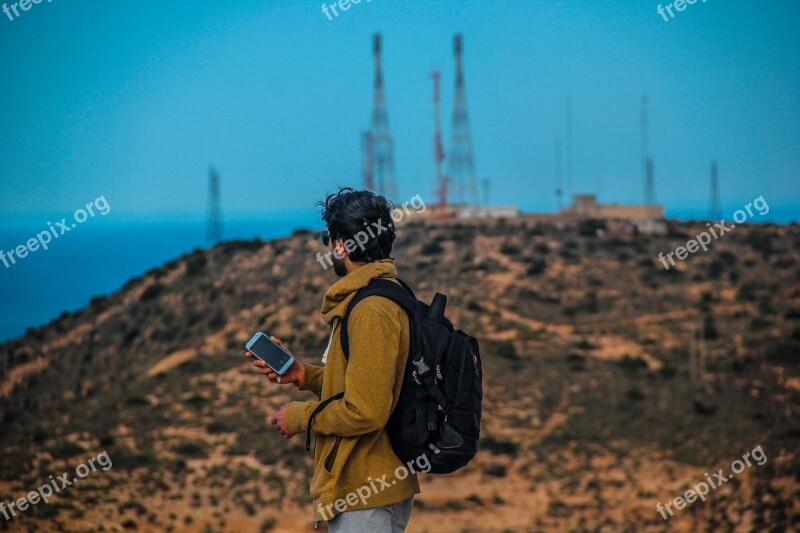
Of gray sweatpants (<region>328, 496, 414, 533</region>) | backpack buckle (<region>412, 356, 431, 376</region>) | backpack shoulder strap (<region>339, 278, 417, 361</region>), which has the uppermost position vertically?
backpack shoulder strap (<region>339, 278, 417, 361</region>)

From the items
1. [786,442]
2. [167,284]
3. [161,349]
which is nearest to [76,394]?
[161,349]

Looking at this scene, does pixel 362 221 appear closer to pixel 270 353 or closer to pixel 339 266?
pixel 339 266

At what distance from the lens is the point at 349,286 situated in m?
3.22

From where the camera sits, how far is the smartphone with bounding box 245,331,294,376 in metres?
3.46

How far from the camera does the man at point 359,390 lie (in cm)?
308

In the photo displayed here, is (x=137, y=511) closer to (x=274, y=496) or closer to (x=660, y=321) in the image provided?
(x=274, y=496)

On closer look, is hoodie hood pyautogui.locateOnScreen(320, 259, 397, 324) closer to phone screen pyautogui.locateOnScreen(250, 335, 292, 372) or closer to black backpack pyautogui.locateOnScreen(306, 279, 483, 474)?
black backpack pyautogui.locateOnScreen(306, 279, 483, 474)

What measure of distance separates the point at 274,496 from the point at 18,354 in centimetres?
2550

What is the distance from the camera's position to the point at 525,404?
24.4 meters

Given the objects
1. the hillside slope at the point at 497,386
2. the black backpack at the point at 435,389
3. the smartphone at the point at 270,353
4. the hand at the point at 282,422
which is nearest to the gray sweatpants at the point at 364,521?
the black backpack at the point at 435,389

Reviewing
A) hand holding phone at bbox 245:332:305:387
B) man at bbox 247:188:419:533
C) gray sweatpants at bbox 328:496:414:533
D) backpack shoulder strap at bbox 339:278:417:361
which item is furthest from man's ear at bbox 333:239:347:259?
gray sweatpants at bbox 328:496:414:533

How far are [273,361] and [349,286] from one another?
471mm

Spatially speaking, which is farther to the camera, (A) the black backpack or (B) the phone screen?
(B) the phone screen

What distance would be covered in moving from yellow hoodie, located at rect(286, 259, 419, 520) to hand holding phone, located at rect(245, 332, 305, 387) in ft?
0.68
